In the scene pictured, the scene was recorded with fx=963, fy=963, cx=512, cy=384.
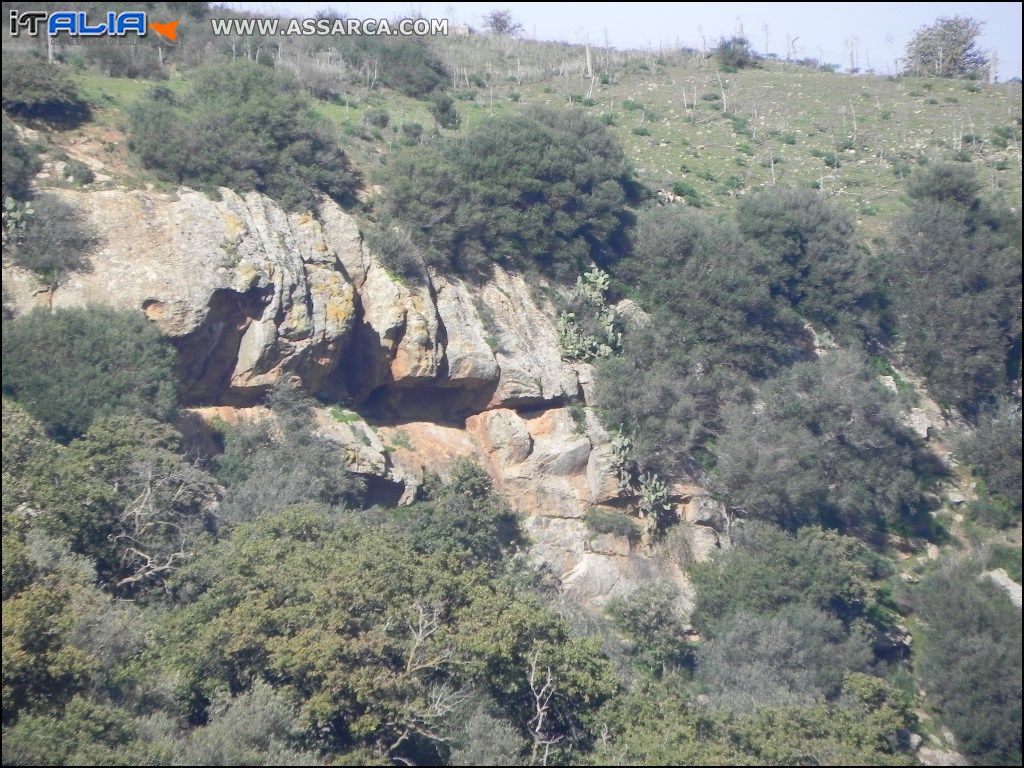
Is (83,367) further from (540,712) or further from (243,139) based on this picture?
(540,712)

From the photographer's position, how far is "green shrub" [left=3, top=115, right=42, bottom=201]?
75.9ft

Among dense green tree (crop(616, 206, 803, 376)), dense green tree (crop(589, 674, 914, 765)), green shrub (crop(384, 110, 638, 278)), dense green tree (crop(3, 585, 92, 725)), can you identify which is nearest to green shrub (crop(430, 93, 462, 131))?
green shrub (crop(384, 110, 638, 278))

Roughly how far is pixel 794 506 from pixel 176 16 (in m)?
31.6

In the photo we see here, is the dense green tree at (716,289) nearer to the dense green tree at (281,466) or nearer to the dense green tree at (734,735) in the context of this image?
the dense green tree at (281,466)

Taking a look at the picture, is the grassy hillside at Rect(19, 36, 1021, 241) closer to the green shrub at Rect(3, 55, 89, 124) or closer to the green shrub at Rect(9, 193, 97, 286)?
the green shrub at Rect(3, 55, 89, 124)

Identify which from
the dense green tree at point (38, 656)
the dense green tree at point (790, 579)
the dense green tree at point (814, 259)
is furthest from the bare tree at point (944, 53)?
the dense green tree at point (38, 656)

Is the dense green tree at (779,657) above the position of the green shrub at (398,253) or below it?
below

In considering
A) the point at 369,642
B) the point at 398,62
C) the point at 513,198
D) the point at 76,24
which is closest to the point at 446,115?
the point at 398,62

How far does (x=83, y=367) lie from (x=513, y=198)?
15748 millimetres

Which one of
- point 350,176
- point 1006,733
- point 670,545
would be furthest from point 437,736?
point 350,176

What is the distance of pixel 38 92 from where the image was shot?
25953 mm

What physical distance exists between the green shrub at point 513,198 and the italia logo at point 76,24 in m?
11.4

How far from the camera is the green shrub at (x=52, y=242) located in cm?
2220

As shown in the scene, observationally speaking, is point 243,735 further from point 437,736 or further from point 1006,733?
point 1006,733
